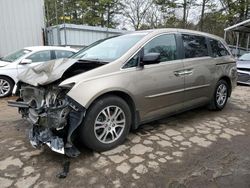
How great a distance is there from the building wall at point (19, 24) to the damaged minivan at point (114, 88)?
806 centimetres

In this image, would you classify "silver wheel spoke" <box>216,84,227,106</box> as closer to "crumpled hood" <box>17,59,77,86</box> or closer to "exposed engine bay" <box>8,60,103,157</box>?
"exposed engine bay" <box>8,60,103,157</box>

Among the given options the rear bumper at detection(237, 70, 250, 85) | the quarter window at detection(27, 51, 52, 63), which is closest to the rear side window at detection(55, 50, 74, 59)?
the quarter window at detection(27, 51, 52, 63)

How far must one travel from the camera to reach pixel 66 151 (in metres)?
2.85

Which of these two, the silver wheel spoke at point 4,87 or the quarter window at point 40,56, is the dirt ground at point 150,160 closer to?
the silver wheel spoke at point 4,87

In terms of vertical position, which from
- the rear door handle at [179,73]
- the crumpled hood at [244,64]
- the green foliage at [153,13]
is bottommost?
the crumpled hood at [244,64]

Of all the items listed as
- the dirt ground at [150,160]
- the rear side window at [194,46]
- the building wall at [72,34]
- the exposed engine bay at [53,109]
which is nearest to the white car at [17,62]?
the dirt ground at [150,160]

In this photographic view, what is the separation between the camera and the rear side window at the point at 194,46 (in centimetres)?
421

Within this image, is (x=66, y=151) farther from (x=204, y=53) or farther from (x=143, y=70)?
(x=204, y=53)

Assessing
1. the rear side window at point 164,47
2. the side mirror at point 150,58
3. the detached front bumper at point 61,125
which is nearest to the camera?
the detached front bumper at point 61,125

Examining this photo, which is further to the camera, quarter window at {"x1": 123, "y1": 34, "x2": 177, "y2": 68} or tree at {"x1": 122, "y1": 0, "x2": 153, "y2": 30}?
tree at {"x1": 122, "y1": 0, "x2": 153, "y2": 30}

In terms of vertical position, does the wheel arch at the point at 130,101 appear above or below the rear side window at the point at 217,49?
below

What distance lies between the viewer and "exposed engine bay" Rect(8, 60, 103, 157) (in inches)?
111

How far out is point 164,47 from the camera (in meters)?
3.88

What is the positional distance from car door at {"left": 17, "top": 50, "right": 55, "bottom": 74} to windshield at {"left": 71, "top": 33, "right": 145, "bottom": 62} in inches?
121
